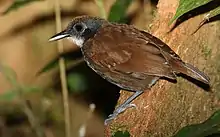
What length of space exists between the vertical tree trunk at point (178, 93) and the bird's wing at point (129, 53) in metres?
0.11

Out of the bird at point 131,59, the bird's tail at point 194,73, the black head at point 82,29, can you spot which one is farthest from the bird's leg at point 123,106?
the black head at point 82,29

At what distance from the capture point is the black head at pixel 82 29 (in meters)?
2.21

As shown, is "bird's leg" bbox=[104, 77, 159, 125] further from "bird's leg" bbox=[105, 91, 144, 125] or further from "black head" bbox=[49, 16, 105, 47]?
"black head" bbox=[49, 16, 105, 47]

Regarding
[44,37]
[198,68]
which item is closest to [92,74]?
[44,37]

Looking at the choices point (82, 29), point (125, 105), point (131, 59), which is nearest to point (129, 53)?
point (131, 59)

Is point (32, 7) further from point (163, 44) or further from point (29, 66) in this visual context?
point (163, 44)

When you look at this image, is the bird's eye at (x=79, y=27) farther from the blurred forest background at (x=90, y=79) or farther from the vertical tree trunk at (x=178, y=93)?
the vertical tree trunk at (x=178, y=93)

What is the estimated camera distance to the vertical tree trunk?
76.2 inches

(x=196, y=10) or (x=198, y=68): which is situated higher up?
(x=196, y=10)

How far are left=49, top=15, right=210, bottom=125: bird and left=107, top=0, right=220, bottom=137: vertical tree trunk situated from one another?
0.13 feet

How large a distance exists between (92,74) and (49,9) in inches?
22.3

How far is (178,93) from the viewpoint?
6.64 feet

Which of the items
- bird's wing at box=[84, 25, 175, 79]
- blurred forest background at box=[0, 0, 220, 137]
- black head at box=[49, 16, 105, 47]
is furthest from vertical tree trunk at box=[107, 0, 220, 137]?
black head at box=[49, 16, 105, 47]

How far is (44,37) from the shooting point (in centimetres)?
353
